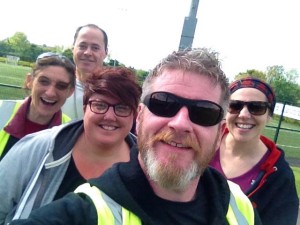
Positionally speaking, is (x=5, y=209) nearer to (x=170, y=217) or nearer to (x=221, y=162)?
(x=170, y=217)

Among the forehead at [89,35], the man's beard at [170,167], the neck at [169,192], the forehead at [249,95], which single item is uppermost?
the forehead at [89,35]

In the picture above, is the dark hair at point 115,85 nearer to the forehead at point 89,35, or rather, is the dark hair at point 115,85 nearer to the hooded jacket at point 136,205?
the hooded jacket at point 136,205

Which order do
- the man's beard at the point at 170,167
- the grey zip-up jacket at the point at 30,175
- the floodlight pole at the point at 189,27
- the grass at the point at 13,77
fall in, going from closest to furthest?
the man's beard at the point at 170,167 → the grey zip-up jacket at the point at 30,175 → the floodlight pole at the point at 189,27 → the grass at the point at 13,77

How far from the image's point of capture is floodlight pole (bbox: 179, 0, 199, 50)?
233 inches

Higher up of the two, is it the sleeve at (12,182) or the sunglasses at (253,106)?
the sunglasses at (253,106)

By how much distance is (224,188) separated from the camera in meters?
1.90

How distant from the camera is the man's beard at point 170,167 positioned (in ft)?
5.36

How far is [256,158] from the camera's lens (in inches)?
114

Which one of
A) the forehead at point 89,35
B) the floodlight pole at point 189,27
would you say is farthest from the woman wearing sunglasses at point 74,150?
the floodlight pole at point 189,27

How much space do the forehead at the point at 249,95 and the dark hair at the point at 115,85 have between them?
88 cm

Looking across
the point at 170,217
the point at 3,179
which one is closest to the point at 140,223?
the point at 170,217

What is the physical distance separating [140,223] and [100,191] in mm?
200

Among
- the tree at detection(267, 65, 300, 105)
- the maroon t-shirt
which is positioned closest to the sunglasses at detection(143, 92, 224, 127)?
the maroon t-shirt

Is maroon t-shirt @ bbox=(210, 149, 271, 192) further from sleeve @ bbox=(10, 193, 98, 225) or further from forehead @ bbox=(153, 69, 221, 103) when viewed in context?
sleeve @ bbox=(10, 193, 98, 225)
